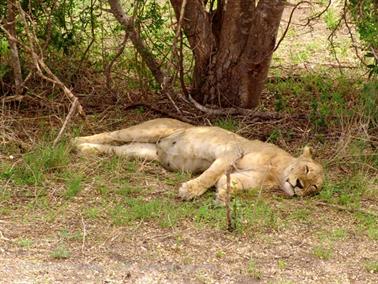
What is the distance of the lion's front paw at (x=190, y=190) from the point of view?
5.66 meters

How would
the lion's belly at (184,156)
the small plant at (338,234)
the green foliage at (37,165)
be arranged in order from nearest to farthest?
the small plant at (338,234) < the green foliage at (37,165) < the lion's belly at (184,156)

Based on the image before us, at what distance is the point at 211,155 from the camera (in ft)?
20.5

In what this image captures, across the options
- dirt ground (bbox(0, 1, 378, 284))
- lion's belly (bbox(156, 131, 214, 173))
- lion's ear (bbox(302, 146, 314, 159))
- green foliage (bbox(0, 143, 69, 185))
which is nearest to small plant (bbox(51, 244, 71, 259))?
dirt ground (bbox(0, 1, 378, 284))

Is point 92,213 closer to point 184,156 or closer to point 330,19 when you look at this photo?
point 184,156

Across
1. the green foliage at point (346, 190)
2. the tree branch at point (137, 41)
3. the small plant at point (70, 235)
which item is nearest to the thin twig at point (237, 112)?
the tree branch at point (137, 41)

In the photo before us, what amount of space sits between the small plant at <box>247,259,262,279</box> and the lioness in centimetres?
89

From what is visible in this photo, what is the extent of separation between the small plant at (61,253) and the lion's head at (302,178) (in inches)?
72.9

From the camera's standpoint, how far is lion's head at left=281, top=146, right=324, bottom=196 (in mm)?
5863

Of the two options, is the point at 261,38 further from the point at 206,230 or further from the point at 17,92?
the point at 206,230

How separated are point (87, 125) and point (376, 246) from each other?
2.75 metres

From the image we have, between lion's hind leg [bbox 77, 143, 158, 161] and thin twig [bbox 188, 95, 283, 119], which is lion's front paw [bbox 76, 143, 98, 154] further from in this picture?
thin twig [bbox 188, 95, 283, 119]

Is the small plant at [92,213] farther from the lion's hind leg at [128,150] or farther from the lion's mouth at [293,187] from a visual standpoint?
the lion's mouth at [293,187]

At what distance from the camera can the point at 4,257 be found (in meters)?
4.64

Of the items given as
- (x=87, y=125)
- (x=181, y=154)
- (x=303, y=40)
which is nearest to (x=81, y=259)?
(x=181, y=154)
